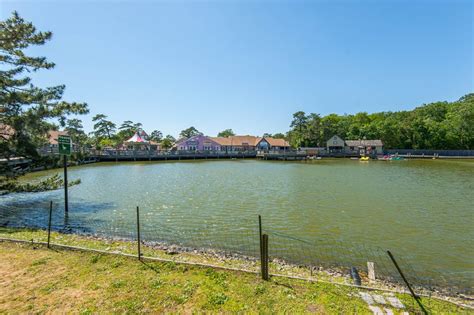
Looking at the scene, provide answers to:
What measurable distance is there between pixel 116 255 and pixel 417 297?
19.9 ft

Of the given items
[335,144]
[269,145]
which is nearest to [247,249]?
[269,145]

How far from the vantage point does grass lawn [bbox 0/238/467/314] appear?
3.84 metres

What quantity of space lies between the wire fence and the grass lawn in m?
0.51

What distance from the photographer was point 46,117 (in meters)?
11.5

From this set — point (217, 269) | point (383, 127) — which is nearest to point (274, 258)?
point (217, 269)

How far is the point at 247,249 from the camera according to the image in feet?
25.2

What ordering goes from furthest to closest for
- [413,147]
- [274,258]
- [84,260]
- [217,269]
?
[413,147]
[274,258]
[84,260]
[217,269]

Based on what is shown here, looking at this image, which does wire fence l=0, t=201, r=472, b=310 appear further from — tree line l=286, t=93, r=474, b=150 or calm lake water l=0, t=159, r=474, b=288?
tree line l=286, t=93, r=474, b=150

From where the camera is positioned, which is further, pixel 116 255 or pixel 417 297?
pixel 116 255

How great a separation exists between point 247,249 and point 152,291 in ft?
12.8

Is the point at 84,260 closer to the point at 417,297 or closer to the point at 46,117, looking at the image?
the point at 417,297

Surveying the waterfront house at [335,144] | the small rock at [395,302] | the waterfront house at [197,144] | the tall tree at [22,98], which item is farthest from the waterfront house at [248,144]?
the small rock at [395,302]

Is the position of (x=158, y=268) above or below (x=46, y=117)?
below

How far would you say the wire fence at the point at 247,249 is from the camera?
558 cm
